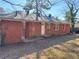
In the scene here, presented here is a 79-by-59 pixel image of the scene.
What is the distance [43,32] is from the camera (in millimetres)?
31266

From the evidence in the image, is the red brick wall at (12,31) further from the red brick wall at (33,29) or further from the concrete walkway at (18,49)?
the red brick wall at (33,29)

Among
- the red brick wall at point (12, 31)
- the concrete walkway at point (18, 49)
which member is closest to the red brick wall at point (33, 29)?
the red brick wall at point (12, 31)

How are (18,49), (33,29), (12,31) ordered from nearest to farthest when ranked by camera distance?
(18,49) → (12,31) → (33,29)

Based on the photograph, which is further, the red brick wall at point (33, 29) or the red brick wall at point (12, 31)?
the red brick wall at point (33, 29)

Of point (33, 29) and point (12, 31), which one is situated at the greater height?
point (12, 31)

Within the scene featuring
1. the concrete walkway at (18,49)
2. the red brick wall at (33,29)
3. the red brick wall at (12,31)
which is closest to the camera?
the concrete walkway at (18,49)

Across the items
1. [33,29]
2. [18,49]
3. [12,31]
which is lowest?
[18,49]

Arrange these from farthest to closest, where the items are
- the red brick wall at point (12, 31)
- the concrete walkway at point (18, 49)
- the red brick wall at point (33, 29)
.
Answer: the red brick wall at point (33, 29) < the red brick wall at point (12, 31) < the concrete walkway at point (18, 49)

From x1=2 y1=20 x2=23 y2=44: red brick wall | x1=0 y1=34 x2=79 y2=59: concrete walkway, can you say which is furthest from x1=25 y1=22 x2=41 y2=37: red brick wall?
x1=0 y1=34 x2=79 y2=59: concrete walkway

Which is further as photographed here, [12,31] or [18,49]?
[12,31]

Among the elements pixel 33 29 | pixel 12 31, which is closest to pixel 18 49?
pixel 12 31

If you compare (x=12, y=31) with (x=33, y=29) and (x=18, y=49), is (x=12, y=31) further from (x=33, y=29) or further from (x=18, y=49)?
(x=33, y=29)

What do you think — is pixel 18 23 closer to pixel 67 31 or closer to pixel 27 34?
pixel 27 34

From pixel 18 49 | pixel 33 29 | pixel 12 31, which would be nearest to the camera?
pixel 18 49
